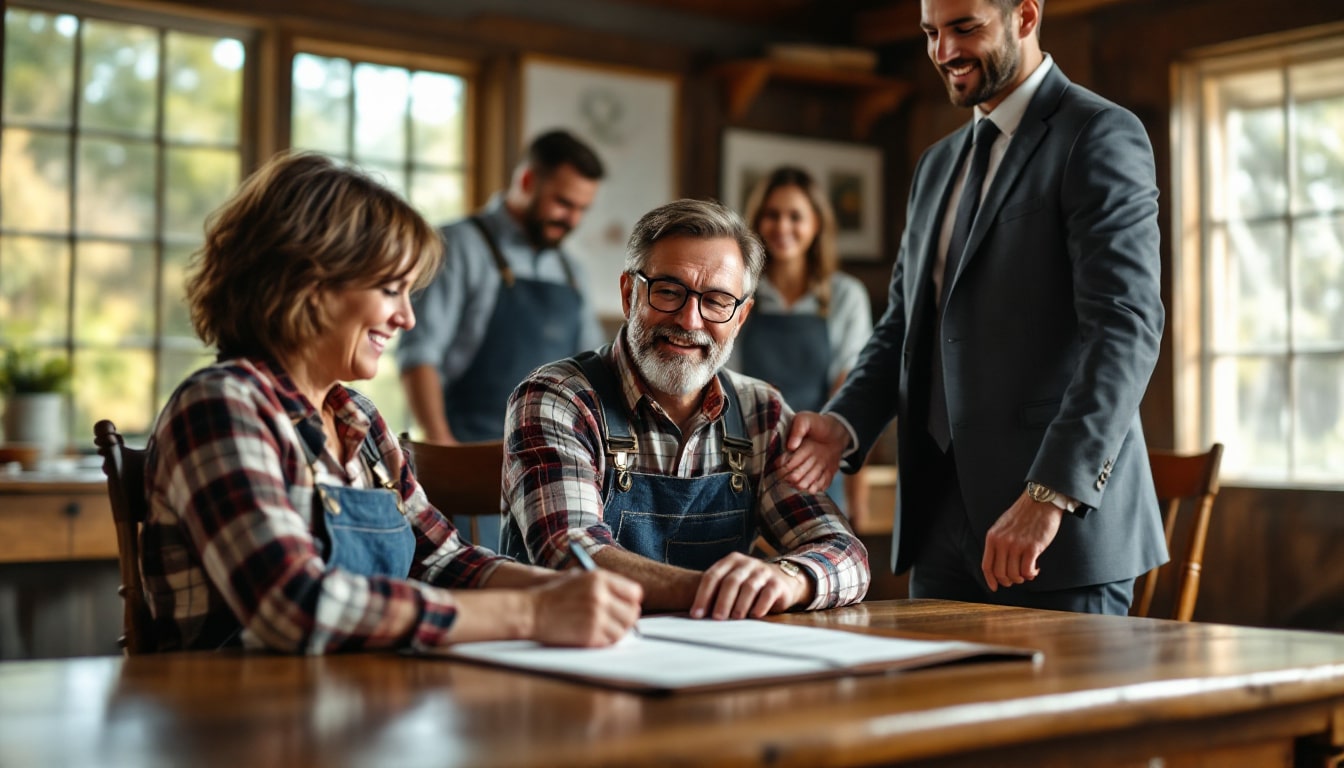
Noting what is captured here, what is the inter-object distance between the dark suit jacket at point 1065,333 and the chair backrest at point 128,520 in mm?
1091

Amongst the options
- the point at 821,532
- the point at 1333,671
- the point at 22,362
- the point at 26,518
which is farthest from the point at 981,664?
the point at 22,362

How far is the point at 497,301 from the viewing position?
3.33 metres

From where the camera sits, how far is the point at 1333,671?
1.21 meters

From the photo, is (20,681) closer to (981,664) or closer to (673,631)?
(673,631)

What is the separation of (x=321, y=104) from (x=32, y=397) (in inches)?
48.7

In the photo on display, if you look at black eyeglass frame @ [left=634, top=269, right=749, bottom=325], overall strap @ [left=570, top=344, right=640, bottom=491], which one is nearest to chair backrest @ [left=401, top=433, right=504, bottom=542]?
overall strap @ [left=570, top=344, right=640, bottom=491]

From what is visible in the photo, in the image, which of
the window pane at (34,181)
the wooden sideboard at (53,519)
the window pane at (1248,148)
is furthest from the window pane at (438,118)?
the window pane at (1248,148)

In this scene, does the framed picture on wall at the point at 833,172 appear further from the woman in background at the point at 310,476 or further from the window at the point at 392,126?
the woman in background at the point at 310,476

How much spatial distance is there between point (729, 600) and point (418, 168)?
3.14 m

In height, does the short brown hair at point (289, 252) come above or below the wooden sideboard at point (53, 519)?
above

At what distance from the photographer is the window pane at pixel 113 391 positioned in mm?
3846

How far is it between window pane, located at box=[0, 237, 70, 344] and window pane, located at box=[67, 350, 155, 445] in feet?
0.38

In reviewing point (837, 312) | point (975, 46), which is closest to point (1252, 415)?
point (837, 312)

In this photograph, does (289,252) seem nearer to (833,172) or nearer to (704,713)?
(704,713)
